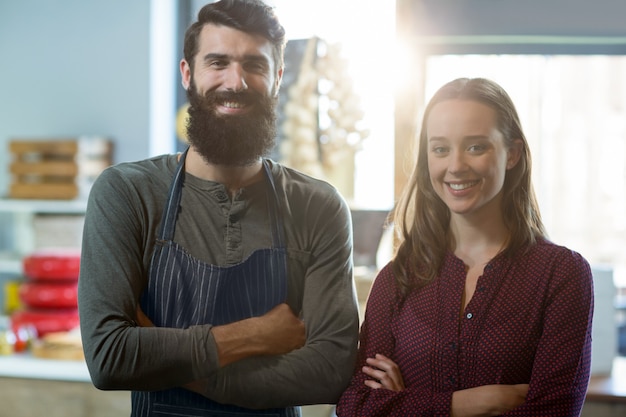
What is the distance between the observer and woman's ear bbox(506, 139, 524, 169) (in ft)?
5.23

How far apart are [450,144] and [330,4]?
2.08m

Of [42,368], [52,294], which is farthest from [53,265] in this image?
[42,368]

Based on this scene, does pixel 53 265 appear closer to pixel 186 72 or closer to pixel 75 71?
pixel 75 71

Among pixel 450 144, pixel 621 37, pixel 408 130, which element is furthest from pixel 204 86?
pixel 621 37

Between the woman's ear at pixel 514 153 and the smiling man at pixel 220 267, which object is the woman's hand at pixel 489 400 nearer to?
the smiling man at pixel 220 267

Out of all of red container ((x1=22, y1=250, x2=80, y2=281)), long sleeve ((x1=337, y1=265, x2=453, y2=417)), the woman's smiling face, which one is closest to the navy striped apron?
long sleeve ((x1=337, y1=265, x2=453, y2=417))

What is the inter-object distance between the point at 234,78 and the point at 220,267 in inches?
14.4

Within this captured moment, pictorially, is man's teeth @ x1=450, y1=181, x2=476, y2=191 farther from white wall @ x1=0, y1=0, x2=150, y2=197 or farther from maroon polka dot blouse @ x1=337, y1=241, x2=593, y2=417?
white wall @ x1=0, y1=0, x2=150, y2=197

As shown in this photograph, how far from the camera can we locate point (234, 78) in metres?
1.49

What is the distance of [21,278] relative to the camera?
3869 mm

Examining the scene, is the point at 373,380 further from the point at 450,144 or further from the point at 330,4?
the point at 330,4

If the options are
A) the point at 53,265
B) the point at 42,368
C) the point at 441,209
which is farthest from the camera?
the point at 53,265

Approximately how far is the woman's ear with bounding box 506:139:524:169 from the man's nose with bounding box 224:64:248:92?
0.55m

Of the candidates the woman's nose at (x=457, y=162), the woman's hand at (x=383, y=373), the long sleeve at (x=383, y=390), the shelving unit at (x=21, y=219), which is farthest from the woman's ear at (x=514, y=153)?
the shelving unit at (x=21, y=219)
